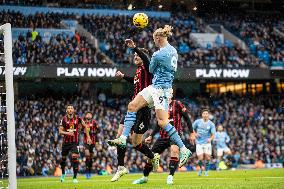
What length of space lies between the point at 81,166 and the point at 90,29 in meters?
14.3

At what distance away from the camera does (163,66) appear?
1255cm

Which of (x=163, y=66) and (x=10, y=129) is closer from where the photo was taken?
(x=10, y=129)

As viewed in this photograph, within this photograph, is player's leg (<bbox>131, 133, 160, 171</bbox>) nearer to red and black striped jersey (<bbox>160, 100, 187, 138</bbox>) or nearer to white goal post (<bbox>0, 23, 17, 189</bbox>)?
red and black striped jersey (<bbox>160, 100, 187, 138</bbox>)

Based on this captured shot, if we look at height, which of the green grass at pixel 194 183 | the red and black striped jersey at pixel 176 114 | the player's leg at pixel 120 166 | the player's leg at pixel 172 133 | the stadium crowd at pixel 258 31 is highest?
the stadium crowd at pixel 258 31

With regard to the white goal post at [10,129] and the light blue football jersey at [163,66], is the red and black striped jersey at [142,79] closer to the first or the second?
the light blue football jersey at [163,66]

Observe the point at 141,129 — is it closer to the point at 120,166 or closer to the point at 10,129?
the point at 120,166

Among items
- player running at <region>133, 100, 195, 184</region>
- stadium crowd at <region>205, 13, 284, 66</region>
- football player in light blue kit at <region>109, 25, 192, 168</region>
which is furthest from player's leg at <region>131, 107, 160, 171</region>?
stadium crowd at <region>205, 13, 284, 66</region>

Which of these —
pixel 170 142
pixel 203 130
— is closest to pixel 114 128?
pixel 203 130

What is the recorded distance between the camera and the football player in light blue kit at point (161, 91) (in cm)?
1223

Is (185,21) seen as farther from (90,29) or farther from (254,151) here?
(254,151)

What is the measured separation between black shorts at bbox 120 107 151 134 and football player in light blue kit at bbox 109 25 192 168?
0.57 m

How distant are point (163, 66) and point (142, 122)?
1623 mm

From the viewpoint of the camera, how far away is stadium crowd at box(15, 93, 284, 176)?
32.7m

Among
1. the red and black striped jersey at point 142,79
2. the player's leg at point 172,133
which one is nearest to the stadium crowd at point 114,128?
the red and black striped jersey at point 142,79
